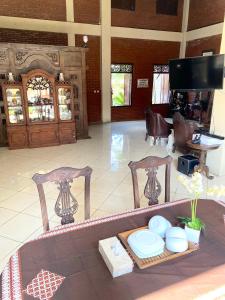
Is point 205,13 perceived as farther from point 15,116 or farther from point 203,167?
point 15,116

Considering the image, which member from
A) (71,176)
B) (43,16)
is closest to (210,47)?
(43,16)

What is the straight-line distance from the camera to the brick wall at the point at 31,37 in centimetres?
737

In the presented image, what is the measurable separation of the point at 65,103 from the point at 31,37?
2745 mm

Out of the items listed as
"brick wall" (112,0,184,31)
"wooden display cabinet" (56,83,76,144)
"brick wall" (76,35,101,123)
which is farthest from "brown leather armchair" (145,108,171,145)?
"brick wall" (112,0,184,31)

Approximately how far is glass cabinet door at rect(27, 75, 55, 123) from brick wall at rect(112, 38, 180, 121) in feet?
11.8

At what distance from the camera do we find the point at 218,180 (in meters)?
4.34

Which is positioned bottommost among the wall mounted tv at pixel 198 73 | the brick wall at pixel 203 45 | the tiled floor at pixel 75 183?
the tiled floor at pixel 75 183

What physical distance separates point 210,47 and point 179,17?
2013mm

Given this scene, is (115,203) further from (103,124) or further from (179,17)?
(179,17)

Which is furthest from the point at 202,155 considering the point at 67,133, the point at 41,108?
the point at 41,108

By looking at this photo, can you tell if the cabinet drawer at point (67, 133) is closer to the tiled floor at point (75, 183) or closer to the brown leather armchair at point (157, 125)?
the tiled floor at point (75, 183)

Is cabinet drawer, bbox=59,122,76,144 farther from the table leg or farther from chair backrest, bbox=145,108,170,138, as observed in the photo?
the table leg

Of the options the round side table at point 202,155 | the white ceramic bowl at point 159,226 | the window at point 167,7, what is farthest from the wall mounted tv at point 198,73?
the window at point 167,7

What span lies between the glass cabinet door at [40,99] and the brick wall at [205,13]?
20.4 feet
